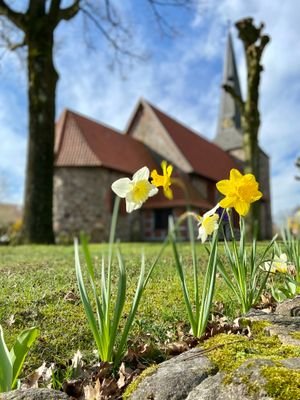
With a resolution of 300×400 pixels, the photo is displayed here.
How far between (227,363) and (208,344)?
0.25 m

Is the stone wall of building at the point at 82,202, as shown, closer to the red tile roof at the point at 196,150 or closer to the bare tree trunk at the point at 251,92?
the red tile roof at the point at 196,150

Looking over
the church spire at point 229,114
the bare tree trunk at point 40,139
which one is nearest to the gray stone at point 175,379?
the bare tree trunk at point 40,139

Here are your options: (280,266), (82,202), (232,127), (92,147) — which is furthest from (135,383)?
(232,127)

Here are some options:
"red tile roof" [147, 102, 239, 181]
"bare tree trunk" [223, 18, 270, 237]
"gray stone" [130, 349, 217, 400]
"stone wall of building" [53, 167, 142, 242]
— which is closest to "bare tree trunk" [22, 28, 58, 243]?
"bare tree trunk" [223, 18, 270, 237]

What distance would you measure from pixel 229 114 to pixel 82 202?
24.7 m

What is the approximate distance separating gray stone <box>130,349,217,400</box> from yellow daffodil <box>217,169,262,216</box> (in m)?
0.75

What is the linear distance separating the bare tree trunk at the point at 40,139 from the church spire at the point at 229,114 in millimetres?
28683

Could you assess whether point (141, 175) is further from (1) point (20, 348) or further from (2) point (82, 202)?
(2) point (82, 202)

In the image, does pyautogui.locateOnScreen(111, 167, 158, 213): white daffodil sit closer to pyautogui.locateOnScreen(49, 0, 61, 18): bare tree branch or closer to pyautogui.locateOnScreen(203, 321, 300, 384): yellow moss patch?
pyautogui.locateOnScreen(203, 321, 300, 384): yellow moss patch

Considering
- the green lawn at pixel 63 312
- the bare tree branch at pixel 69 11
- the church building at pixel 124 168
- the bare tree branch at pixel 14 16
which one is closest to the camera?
the green lawn at pixel 63 312

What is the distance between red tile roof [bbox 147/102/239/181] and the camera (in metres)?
27.8

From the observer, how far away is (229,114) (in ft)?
140

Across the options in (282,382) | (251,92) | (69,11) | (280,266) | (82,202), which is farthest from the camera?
(82,202)

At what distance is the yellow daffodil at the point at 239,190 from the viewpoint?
2.22m
